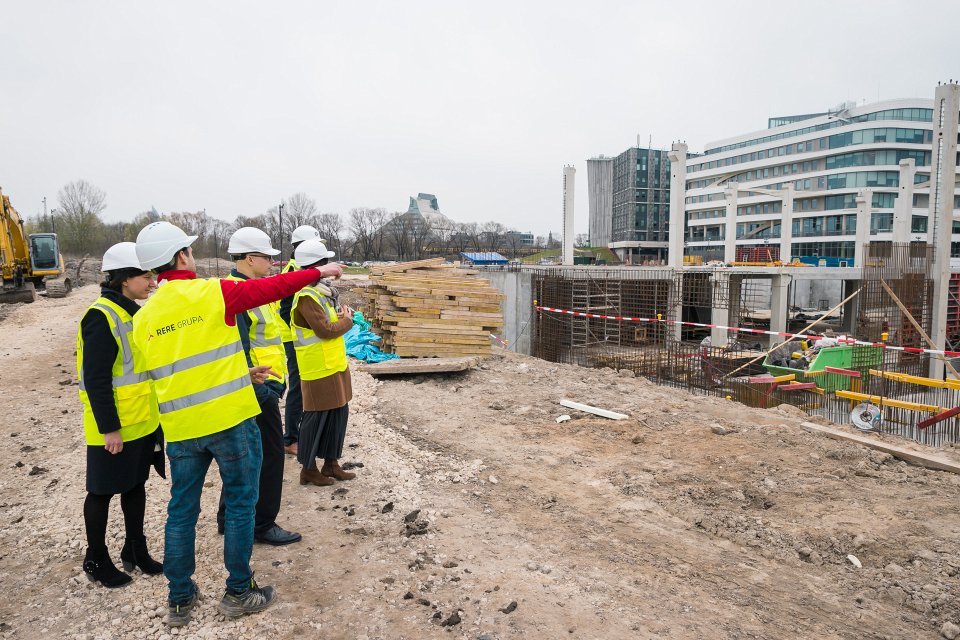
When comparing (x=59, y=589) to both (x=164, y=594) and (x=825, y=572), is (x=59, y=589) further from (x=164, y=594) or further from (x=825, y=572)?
(x=825, y=572)

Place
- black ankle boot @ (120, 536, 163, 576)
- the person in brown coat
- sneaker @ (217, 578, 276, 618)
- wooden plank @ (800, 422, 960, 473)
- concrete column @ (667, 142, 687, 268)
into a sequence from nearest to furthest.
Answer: sneaker @ (217, 578, 276, 618)
black ankle boot @ (120, 536, 163, 576)
the person in brown coat
wooden plank @ (800, 422, 960, 473)
concrete column @ (667, 142, 687, 268)

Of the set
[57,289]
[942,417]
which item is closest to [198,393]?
[942,417]

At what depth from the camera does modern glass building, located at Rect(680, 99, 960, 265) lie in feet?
189

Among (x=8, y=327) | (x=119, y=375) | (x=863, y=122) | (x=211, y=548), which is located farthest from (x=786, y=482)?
(x=863, y=122)

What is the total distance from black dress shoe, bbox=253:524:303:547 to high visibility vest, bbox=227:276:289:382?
101 cm

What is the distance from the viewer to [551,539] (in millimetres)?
3777

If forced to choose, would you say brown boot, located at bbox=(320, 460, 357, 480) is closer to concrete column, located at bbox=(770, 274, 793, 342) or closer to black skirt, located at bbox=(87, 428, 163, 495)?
black skirt, located at bbox=(87, 428, 163, 495)

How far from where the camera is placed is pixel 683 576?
3.35 m

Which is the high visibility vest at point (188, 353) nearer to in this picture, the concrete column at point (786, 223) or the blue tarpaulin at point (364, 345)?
the blue tarpaulin at point (364, 345)

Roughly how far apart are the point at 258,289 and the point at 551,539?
95.3 inches

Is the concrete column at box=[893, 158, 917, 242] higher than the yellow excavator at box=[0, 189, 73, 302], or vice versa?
the concrete column at box=[893, 158, 917, 242]

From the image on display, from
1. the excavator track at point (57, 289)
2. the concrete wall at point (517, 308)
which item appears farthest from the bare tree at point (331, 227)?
the concrete wall at point (517, 308)

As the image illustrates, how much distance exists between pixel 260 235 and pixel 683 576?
11.6ft

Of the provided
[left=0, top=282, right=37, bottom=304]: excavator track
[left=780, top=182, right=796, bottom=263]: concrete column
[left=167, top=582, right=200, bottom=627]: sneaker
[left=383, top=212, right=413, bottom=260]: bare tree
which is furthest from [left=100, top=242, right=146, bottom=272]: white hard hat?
[left=383, top=212, right=413, bottom=260]: bare tree
